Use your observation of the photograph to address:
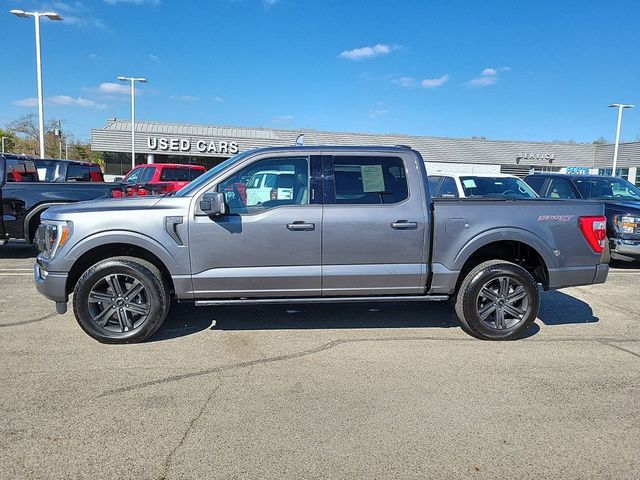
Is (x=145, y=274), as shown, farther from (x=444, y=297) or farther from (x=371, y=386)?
(x=444, y=297)

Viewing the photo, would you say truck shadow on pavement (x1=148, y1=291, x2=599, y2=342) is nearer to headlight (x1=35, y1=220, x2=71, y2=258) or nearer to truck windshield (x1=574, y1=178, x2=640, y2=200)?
headlight (x1=35, y1=220, x2=71, y2=258)

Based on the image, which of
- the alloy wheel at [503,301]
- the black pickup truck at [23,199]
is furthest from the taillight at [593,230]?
the black pickup truck at [23,199]

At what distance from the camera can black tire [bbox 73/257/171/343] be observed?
15.3 ft

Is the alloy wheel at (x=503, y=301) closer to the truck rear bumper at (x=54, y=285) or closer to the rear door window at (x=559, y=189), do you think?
the truck rear bumper at (x=54, y=285)

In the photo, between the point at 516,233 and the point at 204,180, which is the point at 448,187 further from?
the point at 204,180

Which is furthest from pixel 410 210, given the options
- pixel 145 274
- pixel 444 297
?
pixel 145 274

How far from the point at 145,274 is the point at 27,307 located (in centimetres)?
244

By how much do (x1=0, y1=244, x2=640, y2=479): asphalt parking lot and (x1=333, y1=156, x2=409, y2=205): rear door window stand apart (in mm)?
1466

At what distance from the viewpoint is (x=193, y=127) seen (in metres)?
44.6

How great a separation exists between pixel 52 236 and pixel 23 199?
16.4 feet

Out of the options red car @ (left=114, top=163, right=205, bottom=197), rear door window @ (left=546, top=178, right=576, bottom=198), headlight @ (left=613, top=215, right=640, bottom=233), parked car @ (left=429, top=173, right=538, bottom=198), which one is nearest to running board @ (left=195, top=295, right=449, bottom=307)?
parked car @ (left=429, top=173, right=538, bottom=198)

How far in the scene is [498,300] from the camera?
16.6ft

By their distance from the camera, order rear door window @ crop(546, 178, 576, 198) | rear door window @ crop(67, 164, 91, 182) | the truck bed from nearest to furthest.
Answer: the truck bed < rear door window @ crop(546, 178, 576, 198) < rear door window @ crop(67, 164, 91, 182)

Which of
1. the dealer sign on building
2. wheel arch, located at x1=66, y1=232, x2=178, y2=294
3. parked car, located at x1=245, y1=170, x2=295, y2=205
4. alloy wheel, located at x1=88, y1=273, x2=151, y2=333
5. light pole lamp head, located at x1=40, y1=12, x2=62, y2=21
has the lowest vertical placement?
alloy wheel, located at x1=88, y1=273, x2=151, y2=333
